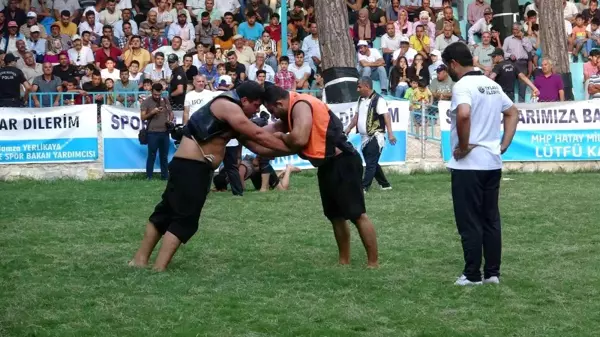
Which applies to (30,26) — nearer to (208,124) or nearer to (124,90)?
(124,90)

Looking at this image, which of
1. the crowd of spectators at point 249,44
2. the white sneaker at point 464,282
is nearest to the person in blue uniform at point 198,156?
the white sneaker at point 464,282

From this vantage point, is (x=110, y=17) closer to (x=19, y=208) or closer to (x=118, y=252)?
(x=19, y=208)

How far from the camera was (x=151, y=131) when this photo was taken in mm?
20312

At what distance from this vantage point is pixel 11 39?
24812mm

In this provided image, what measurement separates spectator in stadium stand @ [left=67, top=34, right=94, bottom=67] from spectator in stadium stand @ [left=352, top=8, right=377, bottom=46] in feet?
20.1

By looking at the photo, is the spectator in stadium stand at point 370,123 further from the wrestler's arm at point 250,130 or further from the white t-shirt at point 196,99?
the wrestler's arm at point 250,130

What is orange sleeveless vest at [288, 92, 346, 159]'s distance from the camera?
400 inches

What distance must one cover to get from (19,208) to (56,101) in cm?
643

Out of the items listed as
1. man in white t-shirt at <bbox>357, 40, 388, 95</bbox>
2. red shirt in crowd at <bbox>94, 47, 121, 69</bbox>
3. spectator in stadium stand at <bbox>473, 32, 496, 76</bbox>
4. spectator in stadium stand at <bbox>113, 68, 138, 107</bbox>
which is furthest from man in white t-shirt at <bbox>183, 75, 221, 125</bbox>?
spectator in stadium stand at <bbox>473, 32, 496, 76</bbox>

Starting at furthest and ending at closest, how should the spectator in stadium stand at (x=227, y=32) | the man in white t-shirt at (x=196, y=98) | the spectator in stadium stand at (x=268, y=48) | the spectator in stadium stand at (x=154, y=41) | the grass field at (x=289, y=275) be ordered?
the spectator in stadium stand at (x=227, y=32)
the spectator in stadium stand at (x=154, y=41)
the spectator in stadium stand at (x=268, y=48)
the man in white t-shirt at (x=196, y=98)
the grass field at (x=289, y=275)

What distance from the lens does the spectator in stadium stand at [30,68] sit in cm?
2370

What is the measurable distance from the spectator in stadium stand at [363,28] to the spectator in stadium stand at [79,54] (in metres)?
6.12

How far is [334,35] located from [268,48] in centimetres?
321

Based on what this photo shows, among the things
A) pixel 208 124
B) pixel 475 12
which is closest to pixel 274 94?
pixel 208 124
